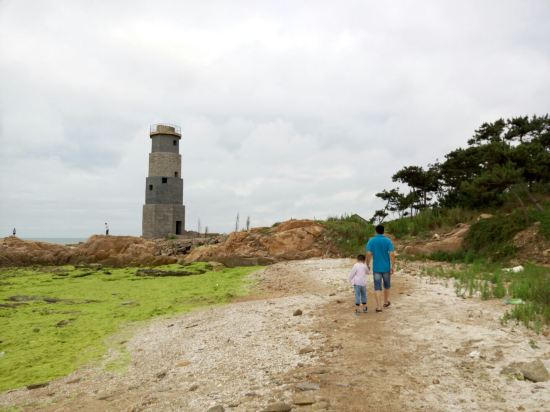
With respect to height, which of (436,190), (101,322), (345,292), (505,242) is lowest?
(101,322)

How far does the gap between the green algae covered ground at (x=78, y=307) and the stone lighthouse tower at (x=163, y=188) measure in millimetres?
18765

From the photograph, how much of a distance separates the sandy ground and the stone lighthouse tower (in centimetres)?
3168

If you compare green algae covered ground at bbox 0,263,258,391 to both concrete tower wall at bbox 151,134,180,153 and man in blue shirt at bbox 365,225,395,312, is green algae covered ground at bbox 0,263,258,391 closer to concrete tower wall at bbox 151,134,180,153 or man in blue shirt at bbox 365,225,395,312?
man in blue shirt at bbox 365,225,395,312

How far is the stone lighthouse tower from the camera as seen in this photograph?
39969mm

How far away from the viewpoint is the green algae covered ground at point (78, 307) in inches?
311

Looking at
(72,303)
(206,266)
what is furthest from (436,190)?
(72,303)

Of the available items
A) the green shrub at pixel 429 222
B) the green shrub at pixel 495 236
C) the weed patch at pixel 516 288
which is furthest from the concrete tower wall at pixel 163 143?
the weed patch at pixel 516 288

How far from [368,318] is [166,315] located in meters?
5.57

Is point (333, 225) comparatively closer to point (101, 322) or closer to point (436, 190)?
point (436, 190)

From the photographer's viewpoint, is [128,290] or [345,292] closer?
[345,292]

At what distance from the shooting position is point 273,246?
2120 cm

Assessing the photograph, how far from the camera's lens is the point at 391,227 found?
Result: 21.0 metres

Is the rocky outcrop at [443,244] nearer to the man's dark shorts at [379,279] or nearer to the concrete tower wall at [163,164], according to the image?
the man's dark shorts at [379,279]

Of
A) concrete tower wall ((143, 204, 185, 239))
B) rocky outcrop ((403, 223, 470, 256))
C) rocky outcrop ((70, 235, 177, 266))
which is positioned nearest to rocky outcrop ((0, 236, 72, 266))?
rocky outcrop ((70, 235, 177, 266))
